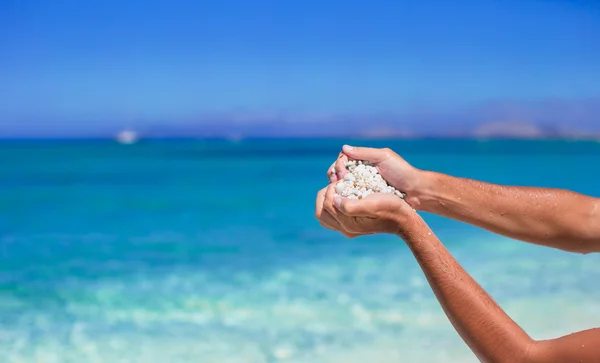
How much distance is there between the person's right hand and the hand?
0.45 m

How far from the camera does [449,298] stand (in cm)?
191

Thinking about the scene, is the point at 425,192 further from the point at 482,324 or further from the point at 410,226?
the point at 482,324

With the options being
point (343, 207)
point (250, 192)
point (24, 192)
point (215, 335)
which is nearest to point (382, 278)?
point (215, 335)

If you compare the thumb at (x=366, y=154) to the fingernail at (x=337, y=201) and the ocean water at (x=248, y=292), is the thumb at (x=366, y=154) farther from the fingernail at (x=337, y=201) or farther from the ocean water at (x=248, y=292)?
the ocean water at (x=248, y=292)

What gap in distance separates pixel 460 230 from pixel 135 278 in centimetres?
616

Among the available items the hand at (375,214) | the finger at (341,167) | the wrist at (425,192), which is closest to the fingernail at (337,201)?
the hand at (375,214)

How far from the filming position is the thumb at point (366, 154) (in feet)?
8.71

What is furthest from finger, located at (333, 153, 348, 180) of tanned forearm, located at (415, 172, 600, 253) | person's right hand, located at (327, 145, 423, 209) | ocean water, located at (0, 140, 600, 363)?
ocean water, located at (0, 140, 600, 363)

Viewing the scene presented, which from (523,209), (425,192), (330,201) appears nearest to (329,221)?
(330,201)

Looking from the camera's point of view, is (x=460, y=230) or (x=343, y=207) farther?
(x=460, y=230)

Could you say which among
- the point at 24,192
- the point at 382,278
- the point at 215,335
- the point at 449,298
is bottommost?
the point at 449,298

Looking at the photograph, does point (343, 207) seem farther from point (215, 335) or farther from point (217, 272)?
point (217, 272)

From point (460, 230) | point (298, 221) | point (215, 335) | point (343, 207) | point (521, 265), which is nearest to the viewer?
point (343, 207)

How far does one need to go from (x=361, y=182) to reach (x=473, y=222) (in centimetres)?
58
